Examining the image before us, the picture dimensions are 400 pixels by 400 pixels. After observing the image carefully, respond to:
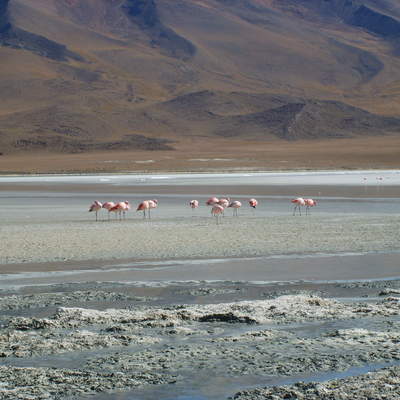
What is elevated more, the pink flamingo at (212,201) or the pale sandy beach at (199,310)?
the pink flamingo at (212,201)

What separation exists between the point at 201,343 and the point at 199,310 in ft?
4.31

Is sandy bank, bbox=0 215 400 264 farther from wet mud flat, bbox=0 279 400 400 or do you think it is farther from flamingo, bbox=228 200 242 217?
wet mud flat, bbox=0 279 400 400

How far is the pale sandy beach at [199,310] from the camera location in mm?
7480

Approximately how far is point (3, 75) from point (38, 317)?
6117 inches

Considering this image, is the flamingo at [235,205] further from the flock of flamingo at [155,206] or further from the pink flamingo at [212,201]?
the pink flamingo at [212,201]

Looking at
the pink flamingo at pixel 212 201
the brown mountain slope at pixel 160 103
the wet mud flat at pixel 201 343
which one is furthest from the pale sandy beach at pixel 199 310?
the brown mountain slope at pixel 160 103

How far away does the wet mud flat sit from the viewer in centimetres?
726

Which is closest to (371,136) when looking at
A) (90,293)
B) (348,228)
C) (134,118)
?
(134,118)

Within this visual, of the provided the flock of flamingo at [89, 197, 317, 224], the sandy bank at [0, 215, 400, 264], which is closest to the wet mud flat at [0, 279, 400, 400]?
the sandy bank at [0, 215, 400, 264]

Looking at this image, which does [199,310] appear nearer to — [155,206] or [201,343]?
[201,343]

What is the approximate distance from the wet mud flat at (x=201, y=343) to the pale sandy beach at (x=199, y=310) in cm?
2

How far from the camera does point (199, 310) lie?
9.94 m

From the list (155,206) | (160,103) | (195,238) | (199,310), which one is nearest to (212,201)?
(155,206)

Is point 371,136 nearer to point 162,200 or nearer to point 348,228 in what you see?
point 162,200
